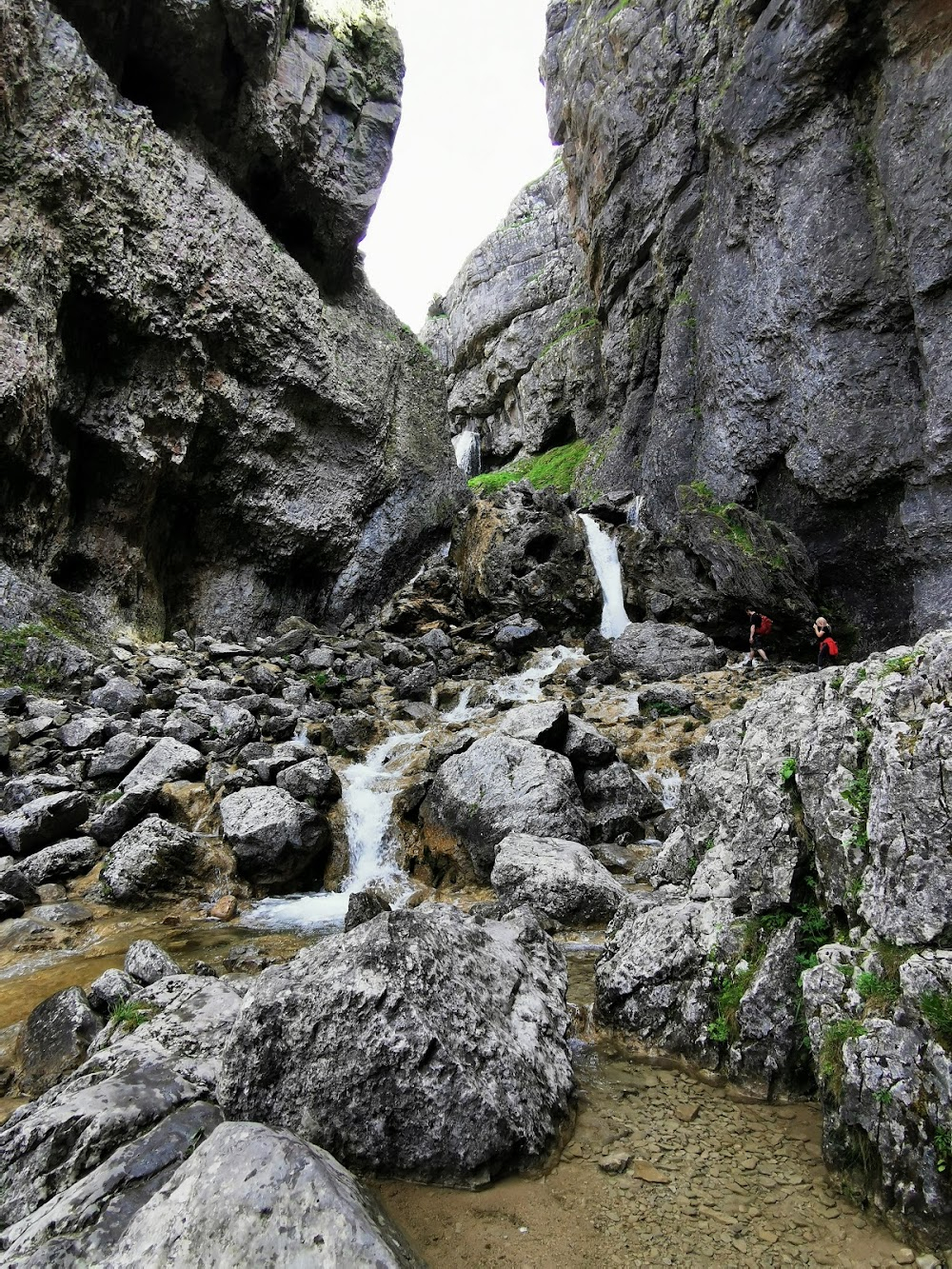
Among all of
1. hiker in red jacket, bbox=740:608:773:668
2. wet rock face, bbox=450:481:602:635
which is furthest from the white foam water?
hiker in red jacket, bbox=740:608:773:668

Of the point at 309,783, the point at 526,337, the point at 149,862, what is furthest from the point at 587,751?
the point at 526,337

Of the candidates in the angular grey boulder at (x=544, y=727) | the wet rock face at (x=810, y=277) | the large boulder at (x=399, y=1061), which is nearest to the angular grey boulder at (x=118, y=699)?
the angular grey boulder at (x=544, y=727)

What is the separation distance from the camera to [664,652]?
1945cm

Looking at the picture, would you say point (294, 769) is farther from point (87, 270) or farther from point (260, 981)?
point (87, 270)

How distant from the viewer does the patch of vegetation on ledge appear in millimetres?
37500

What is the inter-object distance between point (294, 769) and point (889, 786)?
8.90 m

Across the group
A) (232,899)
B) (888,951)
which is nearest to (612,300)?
(232,899)

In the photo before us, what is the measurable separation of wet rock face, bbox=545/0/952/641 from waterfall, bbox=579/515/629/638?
2.63 meters

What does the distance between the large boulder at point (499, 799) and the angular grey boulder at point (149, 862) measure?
341cm

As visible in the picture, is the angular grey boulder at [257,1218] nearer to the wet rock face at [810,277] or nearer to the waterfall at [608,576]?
the wet rock face at [810,277]

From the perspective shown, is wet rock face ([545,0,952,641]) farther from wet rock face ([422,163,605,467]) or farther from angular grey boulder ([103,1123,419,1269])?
angular grey boulder ([103,1123,419,1269])

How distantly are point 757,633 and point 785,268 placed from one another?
12.4m

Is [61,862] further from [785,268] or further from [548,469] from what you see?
[548,469]

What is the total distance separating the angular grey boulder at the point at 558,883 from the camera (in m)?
7.16
